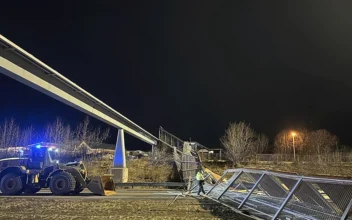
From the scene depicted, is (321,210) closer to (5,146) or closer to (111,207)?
(111,207)

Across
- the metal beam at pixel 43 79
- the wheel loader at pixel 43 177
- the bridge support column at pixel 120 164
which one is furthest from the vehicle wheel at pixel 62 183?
the bridge support column at pixel 120 164

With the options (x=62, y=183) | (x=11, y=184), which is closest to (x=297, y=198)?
(x=62, y=183)

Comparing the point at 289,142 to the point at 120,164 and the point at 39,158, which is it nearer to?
the point at 120,164

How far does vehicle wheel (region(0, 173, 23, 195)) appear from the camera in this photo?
20.7m

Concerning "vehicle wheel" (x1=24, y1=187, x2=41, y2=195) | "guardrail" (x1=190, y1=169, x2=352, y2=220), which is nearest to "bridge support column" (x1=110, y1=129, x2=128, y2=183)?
"vehicle wheel" (x1=24, y1=187, x2=41, y2=195)

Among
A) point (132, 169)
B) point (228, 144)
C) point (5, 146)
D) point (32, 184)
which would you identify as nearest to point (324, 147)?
point (228, 144)

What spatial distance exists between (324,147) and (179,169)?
5383 cm

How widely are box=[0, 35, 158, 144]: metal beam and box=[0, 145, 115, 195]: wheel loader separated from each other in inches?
175

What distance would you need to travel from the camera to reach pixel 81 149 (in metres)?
51.0

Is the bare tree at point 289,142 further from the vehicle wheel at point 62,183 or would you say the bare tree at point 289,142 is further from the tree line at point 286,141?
the vehicle wheel at point 62,183

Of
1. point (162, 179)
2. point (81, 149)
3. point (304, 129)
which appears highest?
point (304, 129)

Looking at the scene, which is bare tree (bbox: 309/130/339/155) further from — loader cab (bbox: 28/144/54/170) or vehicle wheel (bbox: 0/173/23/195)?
vehicle wheel (bbox: 0/173/23/195)

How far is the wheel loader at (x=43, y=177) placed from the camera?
20500 mm

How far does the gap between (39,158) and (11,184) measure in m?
2.20
